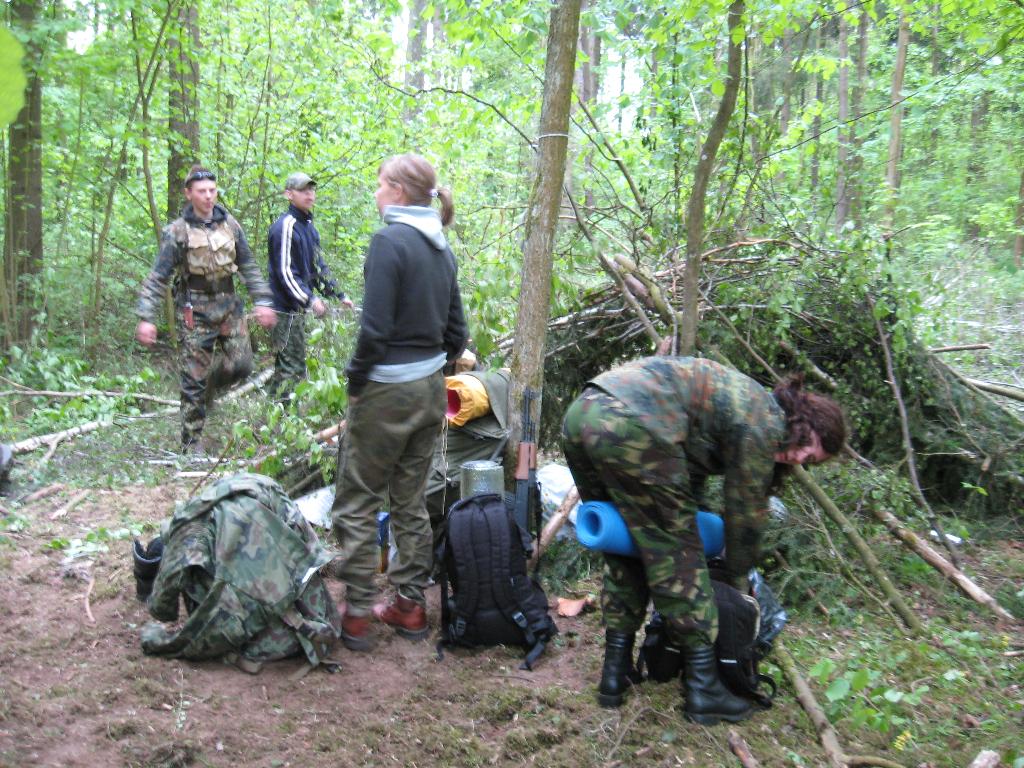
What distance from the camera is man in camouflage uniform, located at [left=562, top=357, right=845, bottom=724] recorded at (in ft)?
10.3

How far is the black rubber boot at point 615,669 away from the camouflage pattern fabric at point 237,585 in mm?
1277

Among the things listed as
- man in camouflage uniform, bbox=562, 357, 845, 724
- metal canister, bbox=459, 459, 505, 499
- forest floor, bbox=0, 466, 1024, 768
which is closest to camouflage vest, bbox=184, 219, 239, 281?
forest floor, bbox=0, 466, 1024, 768

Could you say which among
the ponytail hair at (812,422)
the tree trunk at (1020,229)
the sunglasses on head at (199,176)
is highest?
the tree trunk at (1020,229)

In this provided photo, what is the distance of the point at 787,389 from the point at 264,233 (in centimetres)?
895

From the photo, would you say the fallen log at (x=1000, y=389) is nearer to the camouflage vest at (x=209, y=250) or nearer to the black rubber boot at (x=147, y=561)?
the black rubber boot at (x=147, y=561)

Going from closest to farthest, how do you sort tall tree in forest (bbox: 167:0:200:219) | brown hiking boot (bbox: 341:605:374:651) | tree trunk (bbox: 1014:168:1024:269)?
brown hiking boot (bbox: 341:605:374:651), tall tree in forest (bbox: 167:0:200:219), tree trunk (bbox: 1014:168:1024:269)

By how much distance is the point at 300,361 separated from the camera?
7.07 m

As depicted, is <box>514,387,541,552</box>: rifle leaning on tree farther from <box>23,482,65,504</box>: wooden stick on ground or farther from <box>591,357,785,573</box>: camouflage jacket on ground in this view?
<box>23,482,65,504</box>: wooden stick on ground

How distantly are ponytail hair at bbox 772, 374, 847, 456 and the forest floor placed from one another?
1153 mm

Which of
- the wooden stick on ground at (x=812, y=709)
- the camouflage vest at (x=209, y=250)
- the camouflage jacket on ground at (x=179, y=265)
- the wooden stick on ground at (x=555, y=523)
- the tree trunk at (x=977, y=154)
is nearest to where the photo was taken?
the wooden stick on ground at (x=812, y=709)

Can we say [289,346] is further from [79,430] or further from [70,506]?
[70,506]

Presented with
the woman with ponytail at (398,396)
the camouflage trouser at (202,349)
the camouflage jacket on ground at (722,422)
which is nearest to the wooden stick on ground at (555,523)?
the woman with ponytail at (398,396)

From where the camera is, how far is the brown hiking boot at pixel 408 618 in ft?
13.6

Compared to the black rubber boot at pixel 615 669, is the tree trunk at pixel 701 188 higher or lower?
higher
